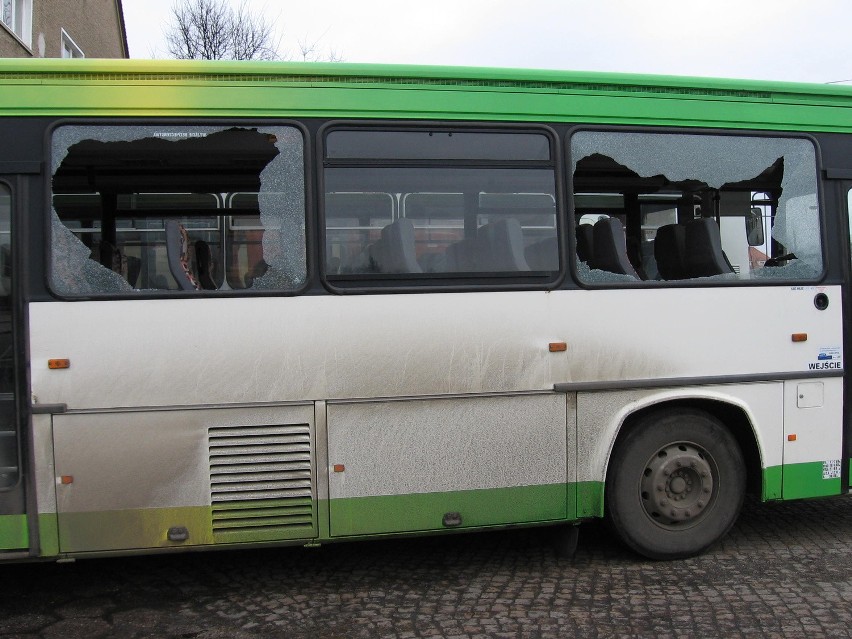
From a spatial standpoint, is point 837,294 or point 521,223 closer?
point 521,223

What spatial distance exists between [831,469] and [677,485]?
3.42ft

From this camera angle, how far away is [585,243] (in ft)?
15.9

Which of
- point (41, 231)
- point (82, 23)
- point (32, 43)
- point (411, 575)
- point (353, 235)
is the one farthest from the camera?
point (82, 23)

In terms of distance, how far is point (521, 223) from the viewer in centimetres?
473

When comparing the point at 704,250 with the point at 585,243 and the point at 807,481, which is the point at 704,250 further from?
the point at 807,481

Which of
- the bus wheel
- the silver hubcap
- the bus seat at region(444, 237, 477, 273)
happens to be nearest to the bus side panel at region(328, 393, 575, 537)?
the bus wheel

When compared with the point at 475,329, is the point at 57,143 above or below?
above

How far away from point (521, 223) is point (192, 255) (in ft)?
6.41

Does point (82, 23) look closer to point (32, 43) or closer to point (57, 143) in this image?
point (32, 43)

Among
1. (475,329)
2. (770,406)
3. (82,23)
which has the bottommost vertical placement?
(770,406)

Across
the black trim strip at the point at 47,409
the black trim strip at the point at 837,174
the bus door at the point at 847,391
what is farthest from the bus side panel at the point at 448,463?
the black trim strip at the point at 837,174

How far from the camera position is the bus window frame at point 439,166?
4477 mm

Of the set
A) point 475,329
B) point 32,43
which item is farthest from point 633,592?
point 32,43

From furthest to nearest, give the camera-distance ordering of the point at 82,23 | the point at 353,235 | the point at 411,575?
the point at 82,23 < the point at 411,575 < the point at 353,235
